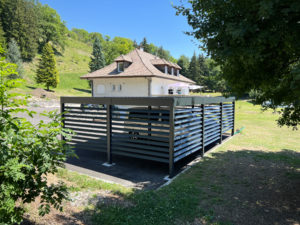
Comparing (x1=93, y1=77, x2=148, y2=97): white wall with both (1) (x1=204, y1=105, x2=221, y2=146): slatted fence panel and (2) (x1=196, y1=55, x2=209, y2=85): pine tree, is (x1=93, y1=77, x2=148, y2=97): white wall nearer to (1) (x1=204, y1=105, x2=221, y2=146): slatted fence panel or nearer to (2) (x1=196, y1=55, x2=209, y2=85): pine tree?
(1) (x1=204, y1=105, x2=221, y2=146): slatted fence panel

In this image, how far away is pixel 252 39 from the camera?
270cm

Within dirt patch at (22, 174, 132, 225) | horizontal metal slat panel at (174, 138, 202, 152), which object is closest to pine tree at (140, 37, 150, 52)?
horizontal metal slat panel at (174, 138, 202, 152)

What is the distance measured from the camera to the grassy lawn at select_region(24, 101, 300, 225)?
3.53m

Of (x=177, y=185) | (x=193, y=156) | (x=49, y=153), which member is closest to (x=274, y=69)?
(x=177, y=185)

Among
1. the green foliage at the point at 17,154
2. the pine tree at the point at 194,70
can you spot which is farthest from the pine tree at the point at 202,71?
the green foliage at the point at 17,154

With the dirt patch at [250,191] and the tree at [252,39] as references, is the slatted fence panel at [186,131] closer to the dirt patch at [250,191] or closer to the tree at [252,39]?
the dirt patch at [250,191]

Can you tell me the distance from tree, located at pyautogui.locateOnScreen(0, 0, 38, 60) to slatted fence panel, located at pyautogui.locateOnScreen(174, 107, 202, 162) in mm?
48248

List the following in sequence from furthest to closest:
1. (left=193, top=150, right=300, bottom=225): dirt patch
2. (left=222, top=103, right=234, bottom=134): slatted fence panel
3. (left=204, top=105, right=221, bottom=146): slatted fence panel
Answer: (left=222, top=103, right=234, bottom=134): slatted fence panel < (left=204, top=105, right=221, bottom=146): slatted fence panel < (left=193, top=150, right=300, bottom=225): dirt patch

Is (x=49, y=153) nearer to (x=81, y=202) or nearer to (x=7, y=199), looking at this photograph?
(x=7, y=199)

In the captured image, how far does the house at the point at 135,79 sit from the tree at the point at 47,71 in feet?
57.1

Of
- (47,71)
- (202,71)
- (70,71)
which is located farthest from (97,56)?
(202,71)

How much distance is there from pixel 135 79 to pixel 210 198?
17.5m

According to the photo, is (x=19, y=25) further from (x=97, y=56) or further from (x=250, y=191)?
(x=250, y=191)

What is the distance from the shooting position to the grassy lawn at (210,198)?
3.53 m
